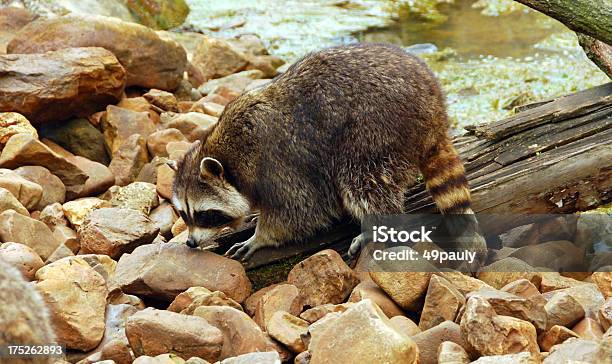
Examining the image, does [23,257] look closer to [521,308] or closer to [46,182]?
[46,182]

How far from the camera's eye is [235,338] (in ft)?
11.7

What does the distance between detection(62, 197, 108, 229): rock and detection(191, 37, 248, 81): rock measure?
132 inches

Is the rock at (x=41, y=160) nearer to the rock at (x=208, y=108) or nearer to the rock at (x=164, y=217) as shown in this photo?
the rock at (x=164, y=217)

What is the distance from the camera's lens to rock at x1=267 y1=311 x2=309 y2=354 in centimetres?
355

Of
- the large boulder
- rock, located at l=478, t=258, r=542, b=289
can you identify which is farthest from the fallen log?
the large boulder

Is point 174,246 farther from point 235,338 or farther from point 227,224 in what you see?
point 235,338

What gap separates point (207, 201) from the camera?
14.9 feet

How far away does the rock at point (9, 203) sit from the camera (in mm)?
4895

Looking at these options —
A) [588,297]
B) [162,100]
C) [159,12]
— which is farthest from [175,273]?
[159,12]

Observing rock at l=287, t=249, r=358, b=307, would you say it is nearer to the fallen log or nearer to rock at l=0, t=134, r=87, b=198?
the fallen log

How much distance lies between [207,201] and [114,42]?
9.27 feet

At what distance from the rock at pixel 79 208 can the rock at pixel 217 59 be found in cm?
336

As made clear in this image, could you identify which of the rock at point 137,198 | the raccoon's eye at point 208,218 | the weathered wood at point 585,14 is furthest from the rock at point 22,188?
the weathered wood at point 585,14

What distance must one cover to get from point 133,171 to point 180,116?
2.34 ft
